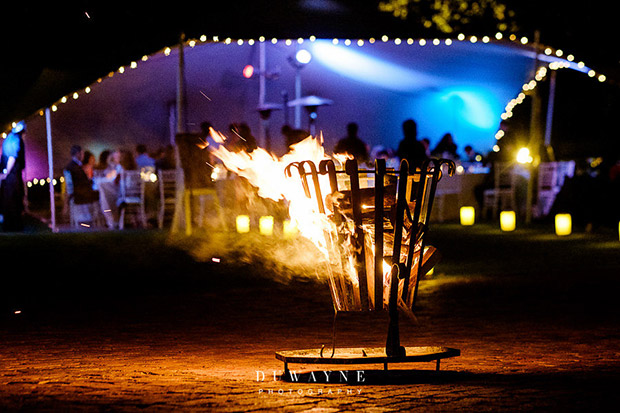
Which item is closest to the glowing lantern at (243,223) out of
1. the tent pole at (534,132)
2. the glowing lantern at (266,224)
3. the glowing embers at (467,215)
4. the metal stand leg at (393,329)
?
the glowing lantern at (266,224)

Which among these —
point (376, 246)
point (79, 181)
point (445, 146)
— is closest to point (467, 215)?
point (445, 146)

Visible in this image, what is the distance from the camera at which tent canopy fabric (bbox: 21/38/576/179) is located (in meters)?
17.7

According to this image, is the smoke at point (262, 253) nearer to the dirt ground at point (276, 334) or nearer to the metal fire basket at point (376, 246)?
the dirt ground at point (276, 334)

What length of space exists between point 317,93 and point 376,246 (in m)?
14.3

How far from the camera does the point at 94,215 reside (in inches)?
661

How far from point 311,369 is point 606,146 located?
23.2 m

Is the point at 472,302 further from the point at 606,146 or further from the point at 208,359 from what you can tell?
the point at 606,146

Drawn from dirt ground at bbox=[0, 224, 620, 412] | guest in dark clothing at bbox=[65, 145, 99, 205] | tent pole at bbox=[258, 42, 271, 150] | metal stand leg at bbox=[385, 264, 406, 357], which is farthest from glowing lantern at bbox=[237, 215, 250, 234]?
metal stand leg at bbox=[385, 264, 406, 357]

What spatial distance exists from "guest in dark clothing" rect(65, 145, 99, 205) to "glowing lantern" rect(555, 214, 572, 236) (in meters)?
8.35

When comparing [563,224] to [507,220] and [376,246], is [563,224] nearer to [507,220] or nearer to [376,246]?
[507,220]

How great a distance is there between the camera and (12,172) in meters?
15.2

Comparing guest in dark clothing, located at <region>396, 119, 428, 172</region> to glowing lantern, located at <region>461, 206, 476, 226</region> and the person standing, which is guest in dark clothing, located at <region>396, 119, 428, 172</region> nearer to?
glowing lantern, located at <region>461, 206, 476, 226</region>

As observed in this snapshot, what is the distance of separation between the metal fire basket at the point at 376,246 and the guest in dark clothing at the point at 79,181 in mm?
11323

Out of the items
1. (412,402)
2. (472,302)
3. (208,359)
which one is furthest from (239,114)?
(412,402)
